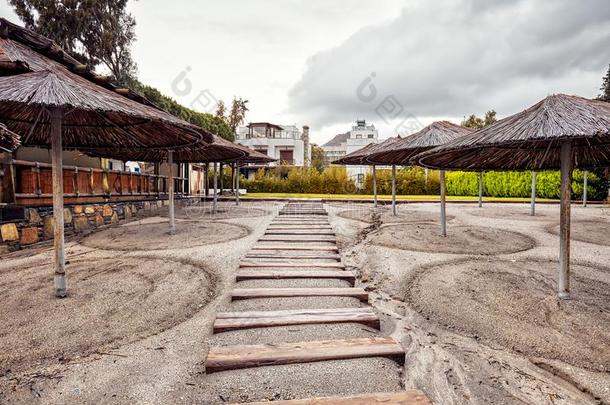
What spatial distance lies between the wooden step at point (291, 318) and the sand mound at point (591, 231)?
5.66 meters

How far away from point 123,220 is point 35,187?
9.56ft

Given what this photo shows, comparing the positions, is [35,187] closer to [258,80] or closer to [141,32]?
[258,80]

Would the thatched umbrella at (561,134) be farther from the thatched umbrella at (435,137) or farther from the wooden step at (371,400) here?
the wooden step at (371,400)

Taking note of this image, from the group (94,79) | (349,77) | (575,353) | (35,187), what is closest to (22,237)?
(35,187)

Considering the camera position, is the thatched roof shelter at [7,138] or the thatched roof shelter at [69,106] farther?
the thatched roof shelter at [69,106]

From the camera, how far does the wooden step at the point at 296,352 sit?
78.6 inches

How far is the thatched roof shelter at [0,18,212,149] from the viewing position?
288 cm

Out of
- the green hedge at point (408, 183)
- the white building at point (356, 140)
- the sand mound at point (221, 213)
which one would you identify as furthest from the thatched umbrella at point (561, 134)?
the white building at point (356, 140)

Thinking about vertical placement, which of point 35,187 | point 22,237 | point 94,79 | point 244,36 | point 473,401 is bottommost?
point 473,401

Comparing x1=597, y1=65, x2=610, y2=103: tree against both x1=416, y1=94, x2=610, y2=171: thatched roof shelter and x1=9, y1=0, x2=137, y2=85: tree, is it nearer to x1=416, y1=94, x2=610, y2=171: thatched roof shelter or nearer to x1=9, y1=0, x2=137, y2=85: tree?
x1=416, y1=94, x2=610, y2=171: thatched roof shelter

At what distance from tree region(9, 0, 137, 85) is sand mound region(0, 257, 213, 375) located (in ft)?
53.4

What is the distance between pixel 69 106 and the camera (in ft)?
9.32

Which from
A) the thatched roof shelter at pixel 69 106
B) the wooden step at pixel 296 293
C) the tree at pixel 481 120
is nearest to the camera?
the thatched roof shelter at pixel 69 106

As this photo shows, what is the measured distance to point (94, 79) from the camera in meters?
5.79
